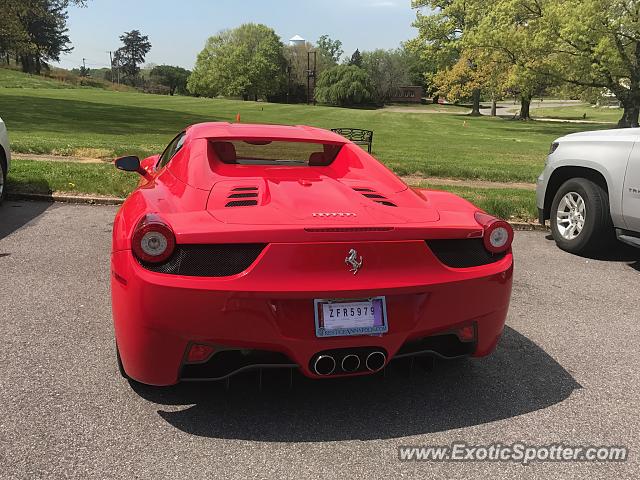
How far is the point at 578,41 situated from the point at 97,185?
97.7 ft

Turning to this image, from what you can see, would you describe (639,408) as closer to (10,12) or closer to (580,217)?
(580,217)

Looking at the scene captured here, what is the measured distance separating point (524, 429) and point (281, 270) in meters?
1.52

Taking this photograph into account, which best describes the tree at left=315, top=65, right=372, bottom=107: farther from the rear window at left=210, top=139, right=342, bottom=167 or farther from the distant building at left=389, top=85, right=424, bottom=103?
the rear window at left=210, top=139, right=342, bottom=167

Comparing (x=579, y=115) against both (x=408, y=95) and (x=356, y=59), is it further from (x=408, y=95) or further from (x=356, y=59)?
(x=356, y=59)

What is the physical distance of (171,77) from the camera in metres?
134

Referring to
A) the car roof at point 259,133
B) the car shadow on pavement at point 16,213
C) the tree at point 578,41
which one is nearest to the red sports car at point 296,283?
the car roof at point 259,133

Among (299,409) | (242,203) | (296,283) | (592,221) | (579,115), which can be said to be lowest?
(299,409)

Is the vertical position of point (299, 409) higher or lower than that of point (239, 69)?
lower

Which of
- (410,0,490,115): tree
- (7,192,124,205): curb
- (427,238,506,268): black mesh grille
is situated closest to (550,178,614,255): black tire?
(427,238,506,268): black mesh grille

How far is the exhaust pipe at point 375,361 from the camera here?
2680mm

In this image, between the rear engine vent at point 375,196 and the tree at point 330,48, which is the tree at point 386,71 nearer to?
the tree at point 330,48

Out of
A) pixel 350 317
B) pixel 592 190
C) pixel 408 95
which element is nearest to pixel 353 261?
pixel 350 317

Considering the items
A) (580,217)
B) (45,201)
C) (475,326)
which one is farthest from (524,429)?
(45,201)

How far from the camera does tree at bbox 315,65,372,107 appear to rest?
88750mm
